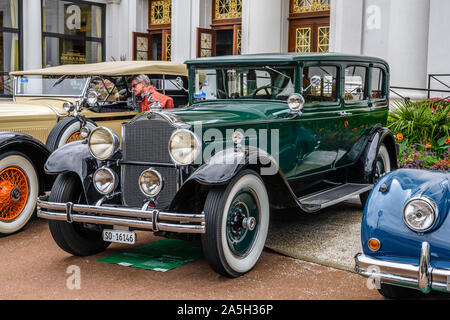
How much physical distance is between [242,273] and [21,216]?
2662mm

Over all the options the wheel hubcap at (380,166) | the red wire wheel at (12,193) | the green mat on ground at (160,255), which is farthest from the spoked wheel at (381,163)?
the red wire wheel at (12,193)

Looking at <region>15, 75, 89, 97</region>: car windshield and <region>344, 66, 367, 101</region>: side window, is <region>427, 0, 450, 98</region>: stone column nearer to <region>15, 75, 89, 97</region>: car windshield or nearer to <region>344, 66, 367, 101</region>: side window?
<region>344, 66, 367, 101</region>: side window

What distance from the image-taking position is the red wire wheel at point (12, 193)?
563 cm

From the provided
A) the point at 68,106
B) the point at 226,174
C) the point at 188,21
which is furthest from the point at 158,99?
the point at 188,21

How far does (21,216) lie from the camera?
5.78 metres

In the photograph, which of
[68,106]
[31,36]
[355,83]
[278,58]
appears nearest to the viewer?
[278,58]

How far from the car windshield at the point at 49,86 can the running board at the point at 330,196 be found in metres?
3.91

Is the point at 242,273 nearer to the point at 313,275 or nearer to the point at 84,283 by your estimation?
the point at 313,275

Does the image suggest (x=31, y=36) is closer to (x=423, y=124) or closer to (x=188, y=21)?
(x=188, y=21)

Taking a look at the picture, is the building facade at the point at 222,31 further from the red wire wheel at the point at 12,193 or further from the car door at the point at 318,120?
the red wire wheel at the point at 12,193

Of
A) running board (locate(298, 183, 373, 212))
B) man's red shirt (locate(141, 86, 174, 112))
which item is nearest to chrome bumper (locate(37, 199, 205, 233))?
running board (locate(298, 183, 373, 212))

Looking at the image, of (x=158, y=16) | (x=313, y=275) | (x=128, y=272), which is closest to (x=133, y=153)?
(x=128, y=272)

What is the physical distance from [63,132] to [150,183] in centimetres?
304

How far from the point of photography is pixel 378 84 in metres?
6.96
